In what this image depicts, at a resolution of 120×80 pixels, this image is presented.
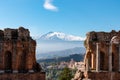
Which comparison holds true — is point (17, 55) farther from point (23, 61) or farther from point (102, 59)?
point (102, 59)

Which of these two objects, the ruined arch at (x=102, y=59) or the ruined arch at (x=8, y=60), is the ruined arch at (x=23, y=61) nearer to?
the ruined arch at (x=8, y=60)

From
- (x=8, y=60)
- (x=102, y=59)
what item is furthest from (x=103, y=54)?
(x=8, y=60)

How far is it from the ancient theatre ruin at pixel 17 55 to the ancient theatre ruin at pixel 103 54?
6.03 meters

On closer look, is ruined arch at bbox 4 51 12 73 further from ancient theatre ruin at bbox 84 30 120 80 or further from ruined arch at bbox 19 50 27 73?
ancient theatre ruin at bbox 84 30 120 80

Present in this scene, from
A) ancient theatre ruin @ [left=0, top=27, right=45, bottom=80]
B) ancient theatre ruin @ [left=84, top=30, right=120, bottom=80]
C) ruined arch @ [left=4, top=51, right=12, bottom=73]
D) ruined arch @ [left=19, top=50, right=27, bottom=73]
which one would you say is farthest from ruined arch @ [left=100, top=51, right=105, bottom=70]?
ruined arch @ [left=4, top=51, right=12, bottom=73]

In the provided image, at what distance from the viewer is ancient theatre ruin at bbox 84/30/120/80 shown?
43562mm

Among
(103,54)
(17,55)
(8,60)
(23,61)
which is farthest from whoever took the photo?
(103,54)

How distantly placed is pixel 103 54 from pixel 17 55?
9.92 metres

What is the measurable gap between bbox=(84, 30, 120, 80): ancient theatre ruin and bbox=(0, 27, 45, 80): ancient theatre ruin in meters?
6.03

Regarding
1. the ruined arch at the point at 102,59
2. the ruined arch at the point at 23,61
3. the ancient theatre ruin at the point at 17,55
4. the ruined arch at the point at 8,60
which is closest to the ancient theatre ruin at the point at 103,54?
the ruined arch at the point at 102,59

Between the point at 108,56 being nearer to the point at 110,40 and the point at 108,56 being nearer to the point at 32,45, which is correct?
the point at 110,40

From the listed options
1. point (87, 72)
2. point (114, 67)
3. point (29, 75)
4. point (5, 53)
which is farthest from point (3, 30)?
point (114, 67)

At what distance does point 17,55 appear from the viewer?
4172cm

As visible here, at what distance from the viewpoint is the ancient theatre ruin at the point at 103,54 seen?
43.6 m
